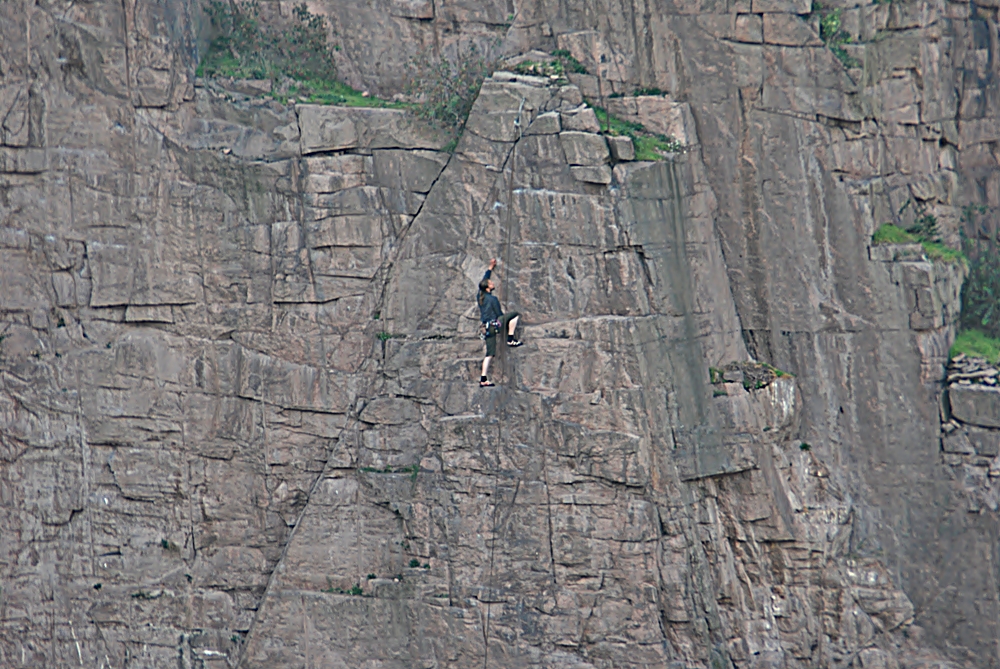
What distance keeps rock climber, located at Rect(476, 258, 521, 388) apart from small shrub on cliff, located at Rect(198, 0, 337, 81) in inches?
199

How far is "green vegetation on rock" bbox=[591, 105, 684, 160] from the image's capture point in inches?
946

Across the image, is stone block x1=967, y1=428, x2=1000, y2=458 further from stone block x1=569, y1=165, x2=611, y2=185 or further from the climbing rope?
the climbing rope

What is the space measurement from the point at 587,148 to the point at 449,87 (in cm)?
284

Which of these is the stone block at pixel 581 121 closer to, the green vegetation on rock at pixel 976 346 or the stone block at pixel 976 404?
the green vegetation on rock at pixel 976 346

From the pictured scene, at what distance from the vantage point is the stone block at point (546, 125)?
23797mm

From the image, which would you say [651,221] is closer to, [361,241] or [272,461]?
[361,241]

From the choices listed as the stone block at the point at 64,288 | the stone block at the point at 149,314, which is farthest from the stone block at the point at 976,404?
the stone block at the point at 64,288

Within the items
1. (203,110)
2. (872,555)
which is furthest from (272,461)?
(872,555)

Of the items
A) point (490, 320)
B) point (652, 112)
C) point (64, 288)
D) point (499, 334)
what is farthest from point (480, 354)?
point (64, 288)

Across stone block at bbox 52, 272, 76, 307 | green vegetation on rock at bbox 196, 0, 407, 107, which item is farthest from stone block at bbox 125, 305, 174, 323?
green vegetation on rock at bbox 196, 0, 407, 107

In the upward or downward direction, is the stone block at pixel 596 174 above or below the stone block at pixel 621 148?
below

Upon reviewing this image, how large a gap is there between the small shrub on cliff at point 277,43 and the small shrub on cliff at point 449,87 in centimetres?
171

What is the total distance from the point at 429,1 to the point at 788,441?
10119 millimetres

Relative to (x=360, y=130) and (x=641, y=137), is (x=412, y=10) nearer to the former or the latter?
(x=360, y=130)
